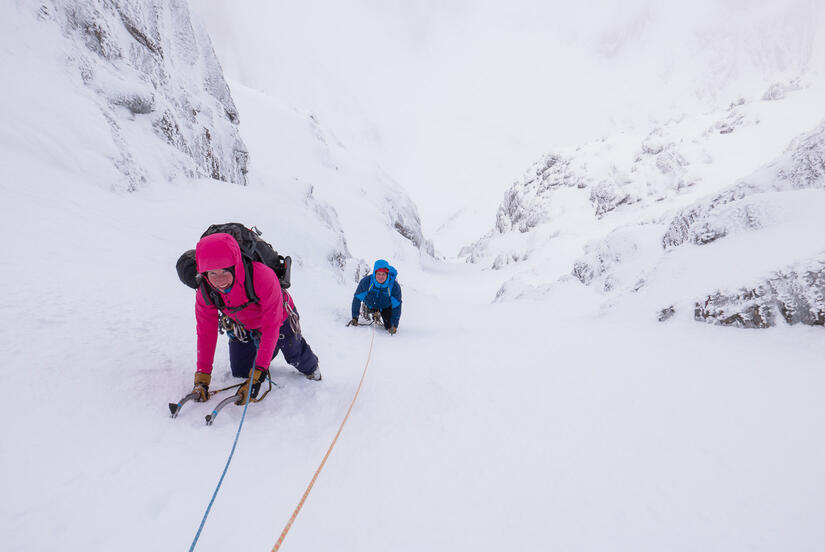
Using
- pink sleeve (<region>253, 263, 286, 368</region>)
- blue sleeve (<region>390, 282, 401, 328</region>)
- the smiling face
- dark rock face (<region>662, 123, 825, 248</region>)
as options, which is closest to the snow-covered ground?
pink sleeve (<region>253, 263, 286, 368</region>)

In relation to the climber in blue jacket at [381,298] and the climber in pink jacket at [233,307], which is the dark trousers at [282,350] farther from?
the climber in blue jacket at [381,298]

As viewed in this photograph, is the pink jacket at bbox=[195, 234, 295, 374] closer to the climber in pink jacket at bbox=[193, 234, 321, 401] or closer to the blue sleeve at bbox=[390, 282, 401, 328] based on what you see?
the climber in pink jacket at bbox=[193, 234, 321, 401]

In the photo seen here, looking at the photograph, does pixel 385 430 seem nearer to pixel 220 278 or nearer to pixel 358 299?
pixel 220 278

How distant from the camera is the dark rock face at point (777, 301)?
16.6 feet

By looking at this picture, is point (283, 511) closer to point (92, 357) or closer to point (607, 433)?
point (92, 357)

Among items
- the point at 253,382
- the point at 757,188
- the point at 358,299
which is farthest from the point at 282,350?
the point at 757,188

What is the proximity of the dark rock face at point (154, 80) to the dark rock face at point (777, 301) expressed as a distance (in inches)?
604

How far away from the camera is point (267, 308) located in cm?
372

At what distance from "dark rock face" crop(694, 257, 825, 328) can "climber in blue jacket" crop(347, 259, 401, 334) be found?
265 inches

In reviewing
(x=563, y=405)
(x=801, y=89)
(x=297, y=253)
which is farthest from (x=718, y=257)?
(x=801, y=89)

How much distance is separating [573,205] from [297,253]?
204ft

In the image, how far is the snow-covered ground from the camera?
2.36m

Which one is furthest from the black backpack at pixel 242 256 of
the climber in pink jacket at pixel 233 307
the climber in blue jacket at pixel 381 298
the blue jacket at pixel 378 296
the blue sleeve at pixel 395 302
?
the blue sleeve at pixel 395 302

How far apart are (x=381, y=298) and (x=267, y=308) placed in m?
5.73
